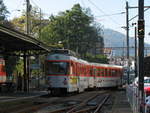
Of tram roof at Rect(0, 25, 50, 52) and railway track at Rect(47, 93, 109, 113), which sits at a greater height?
tram roof at Rect(0, 25, 50, 52)

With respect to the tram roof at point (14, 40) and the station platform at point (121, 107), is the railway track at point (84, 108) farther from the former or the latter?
the tram roof at point (14, 40)

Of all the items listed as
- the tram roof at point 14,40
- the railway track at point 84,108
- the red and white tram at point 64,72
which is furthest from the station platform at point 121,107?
the tram roof at point 14,40

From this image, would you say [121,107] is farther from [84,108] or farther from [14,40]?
[14,40]

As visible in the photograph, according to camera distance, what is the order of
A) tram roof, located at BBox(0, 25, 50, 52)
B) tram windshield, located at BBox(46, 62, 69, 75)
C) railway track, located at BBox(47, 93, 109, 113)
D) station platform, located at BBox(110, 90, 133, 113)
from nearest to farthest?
station platform, located at BBox(110, 90, 133, 113) → railway track, located at BBox(47, 93, 109, 113) → tram roof, located at BBox(0, 25, 50, 52) → tram windshield, located at BBox(46, 62, 69, 75)

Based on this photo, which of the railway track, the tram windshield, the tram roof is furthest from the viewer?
the tram windshield

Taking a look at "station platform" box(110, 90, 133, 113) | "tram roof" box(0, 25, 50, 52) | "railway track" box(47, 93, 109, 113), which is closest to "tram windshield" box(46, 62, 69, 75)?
"tram roof" box(0, 25, 50, 52)

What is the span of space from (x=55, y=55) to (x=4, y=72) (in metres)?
9.72

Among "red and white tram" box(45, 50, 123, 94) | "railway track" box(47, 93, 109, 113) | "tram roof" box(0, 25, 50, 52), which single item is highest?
"tram roof" box(0, 25, 50, 52)

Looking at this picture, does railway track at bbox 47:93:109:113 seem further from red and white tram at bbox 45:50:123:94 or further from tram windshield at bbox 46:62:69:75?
tram windshield at bbox 46:62:69:75

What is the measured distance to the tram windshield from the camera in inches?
1228

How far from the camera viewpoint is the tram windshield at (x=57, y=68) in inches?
1228

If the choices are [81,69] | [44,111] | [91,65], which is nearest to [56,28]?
[91,65]

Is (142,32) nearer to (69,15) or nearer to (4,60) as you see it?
(4,60)

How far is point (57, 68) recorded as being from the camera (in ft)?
103
